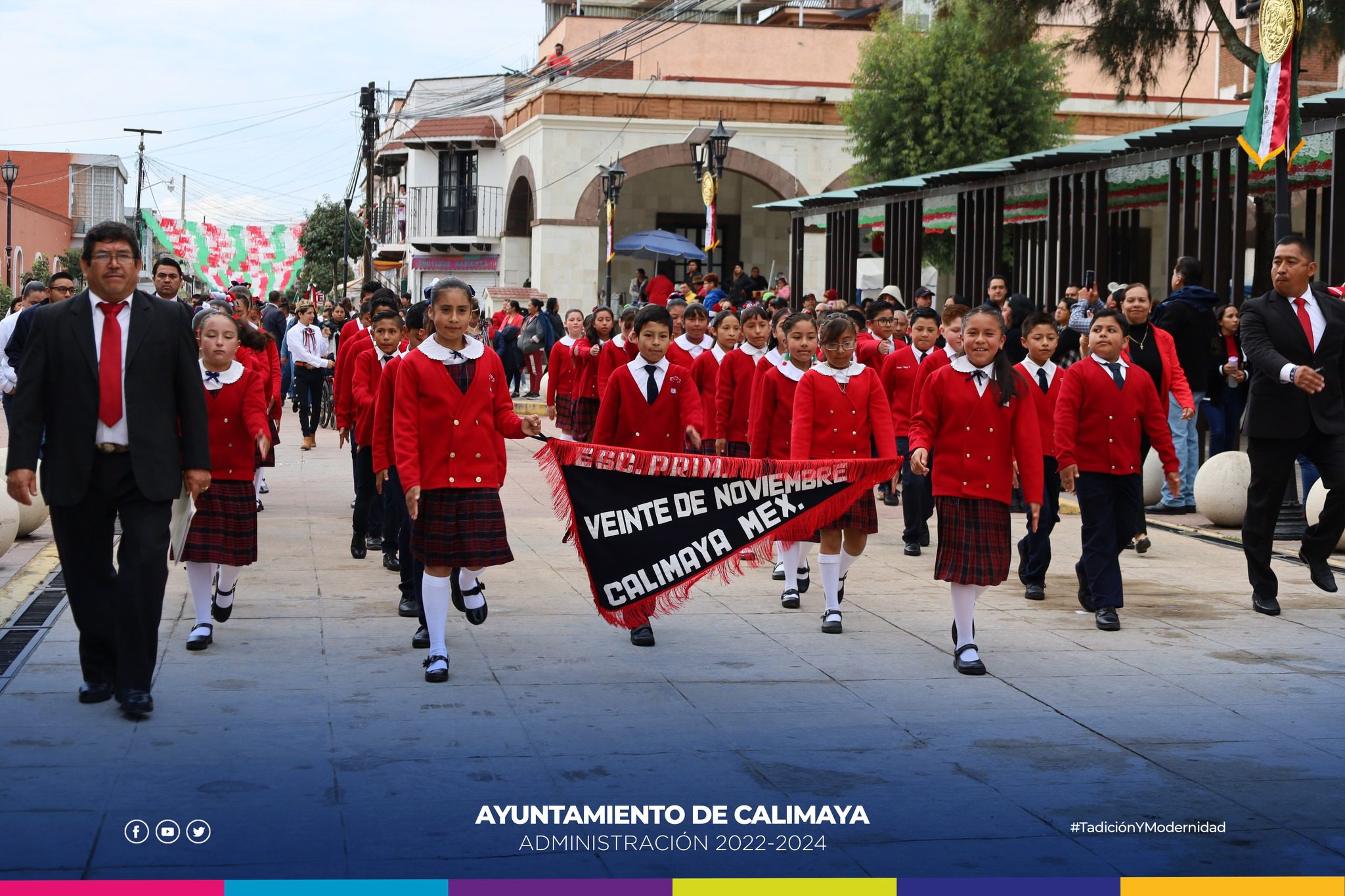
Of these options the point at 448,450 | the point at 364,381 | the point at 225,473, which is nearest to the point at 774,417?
the point at 448,450

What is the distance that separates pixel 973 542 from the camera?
6988mm

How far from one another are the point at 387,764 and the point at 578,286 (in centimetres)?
3258

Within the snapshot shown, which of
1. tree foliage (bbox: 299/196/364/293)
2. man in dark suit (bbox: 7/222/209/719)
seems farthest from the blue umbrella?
tree foliage (bbox: 299/196/364/293)

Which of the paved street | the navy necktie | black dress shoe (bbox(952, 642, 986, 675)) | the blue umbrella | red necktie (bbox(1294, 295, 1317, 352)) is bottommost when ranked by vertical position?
the paved street

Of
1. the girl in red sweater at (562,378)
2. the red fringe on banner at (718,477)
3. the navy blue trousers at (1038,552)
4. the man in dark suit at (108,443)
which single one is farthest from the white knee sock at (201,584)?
the girl in red sweater at (562,378)

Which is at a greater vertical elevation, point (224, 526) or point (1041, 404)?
point (1041, 404)

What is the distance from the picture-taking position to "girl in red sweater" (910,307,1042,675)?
701 centimetres

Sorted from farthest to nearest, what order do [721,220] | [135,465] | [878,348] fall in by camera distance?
1. [721,220]
2. [878,348]
3. [135,465]

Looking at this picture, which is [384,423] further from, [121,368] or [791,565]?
[791,565]

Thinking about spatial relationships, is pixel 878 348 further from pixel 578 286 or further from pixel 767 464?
pixel 578 286

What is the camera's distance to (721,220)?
137 feet

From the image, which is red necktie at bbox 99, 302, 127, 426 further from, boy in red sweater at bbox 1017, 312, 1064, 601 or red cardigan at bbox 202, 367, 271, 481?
boy in red sweater at bbox 1017, 312, 1064, 601

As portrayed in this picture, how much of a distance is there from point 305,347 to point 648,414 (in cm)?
1117

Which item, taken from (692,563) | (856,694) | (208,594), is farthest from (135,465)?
(856,694)
